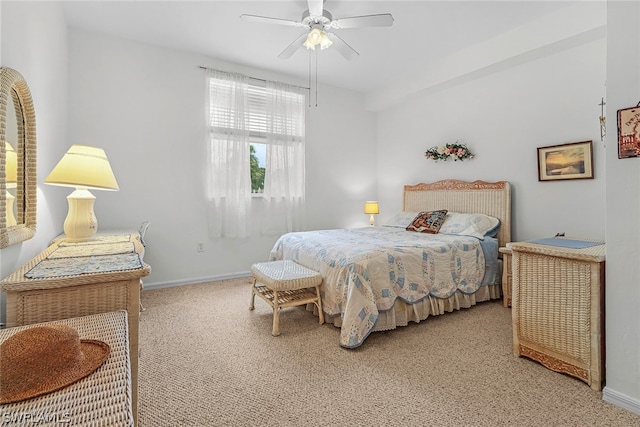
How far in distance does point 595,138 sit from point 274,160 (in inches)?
140

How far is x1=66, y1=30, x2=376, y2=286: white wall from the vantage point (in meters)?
3.39

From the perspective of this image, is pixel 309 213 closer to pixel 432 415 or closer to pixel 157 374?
pixel 157 374

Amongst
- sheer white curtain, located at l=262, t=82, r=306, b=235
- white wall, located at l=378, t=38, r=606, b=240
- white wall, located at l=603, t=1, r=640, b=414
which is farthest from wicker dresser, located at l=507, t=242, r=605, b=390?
sheer white curtain, located at l=262, t=82, r=306, b=235

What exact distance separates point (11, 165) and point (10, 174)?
0.05 meters

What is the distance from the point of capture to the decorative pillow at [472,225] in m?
3.45

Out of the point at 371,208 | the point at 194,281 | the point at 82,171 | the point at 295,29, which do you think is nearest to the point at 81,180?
the point at 82,171

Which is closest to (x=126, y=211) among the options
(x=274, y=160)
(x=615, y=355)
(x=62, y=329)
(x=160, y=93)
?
(x=160, y=93)

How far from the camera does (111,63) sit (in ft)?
11.4

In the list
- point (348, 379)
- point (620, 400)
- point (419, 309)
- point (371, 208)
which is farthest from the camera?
point (371, 208)

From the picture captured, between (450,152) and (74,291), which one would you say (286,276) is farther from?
(450,152)

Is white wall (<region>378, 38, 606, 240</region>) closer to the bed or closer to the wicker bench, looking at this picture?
the bed

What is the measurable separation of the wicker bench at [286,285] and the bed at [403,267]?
10cm

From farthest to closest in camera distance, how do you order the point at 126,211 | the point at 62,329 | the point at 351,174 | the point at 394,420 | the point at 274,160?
the point at 351,174 < the point at 274,160 < the point at 126,211 < the point at 394,420 < the point at 62,329

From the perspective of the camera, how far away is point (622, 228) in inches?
63.4
